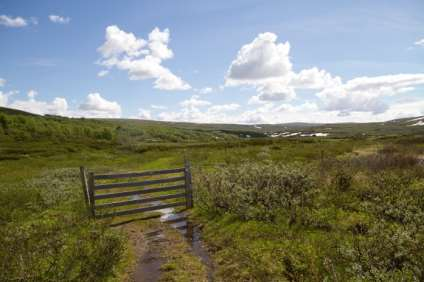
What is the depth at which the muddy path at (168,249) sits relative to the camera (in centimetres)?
612

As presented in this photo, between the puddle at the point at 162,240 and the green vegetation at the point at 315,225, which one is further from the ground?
the green vegetation at the point at 315,225

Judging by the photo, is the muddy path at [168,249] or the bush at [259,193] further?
the bush at [259,193]

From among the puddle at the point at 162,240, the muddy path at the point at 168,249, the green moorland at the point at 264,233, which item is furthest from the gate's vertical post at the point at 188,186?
the muddy path at the point at 168,249

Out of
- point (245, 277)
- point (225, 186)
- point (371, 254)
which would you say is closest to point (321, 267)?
point (371, 254)

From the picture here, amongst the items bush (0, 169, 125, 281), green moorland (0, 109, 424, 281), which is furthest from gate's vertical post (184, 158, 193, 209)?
bush (0, 169, 125, 281)

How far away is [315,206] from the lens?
30.6 ft

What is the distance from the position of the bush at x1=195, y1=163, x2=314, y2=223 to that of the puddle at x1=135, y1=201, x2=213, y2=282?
120 cm

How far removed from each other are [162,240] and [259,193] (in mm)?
3896

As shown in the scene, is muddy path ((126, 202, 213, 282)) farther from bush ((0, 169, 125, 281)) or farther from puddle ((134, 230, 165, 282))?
bush ((0, 169, 125, 281))

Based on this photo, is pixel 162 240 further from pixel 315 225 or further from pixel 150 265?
pixel 315 225

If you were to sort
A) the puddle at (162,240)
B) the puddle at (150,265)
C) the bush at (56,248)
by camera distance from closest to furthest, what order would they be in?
the bush at (56,248)
the puddle at (150,265)
the puddle at (162,240)

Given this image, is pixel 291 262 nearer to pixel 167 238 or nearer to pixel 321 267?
pixel 321 267

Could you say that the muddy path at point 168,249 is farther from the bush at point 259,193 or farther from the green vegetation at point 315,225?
the bush at point 259,193

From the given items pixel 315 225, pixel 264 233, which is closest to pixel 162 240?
pixel 264 233
